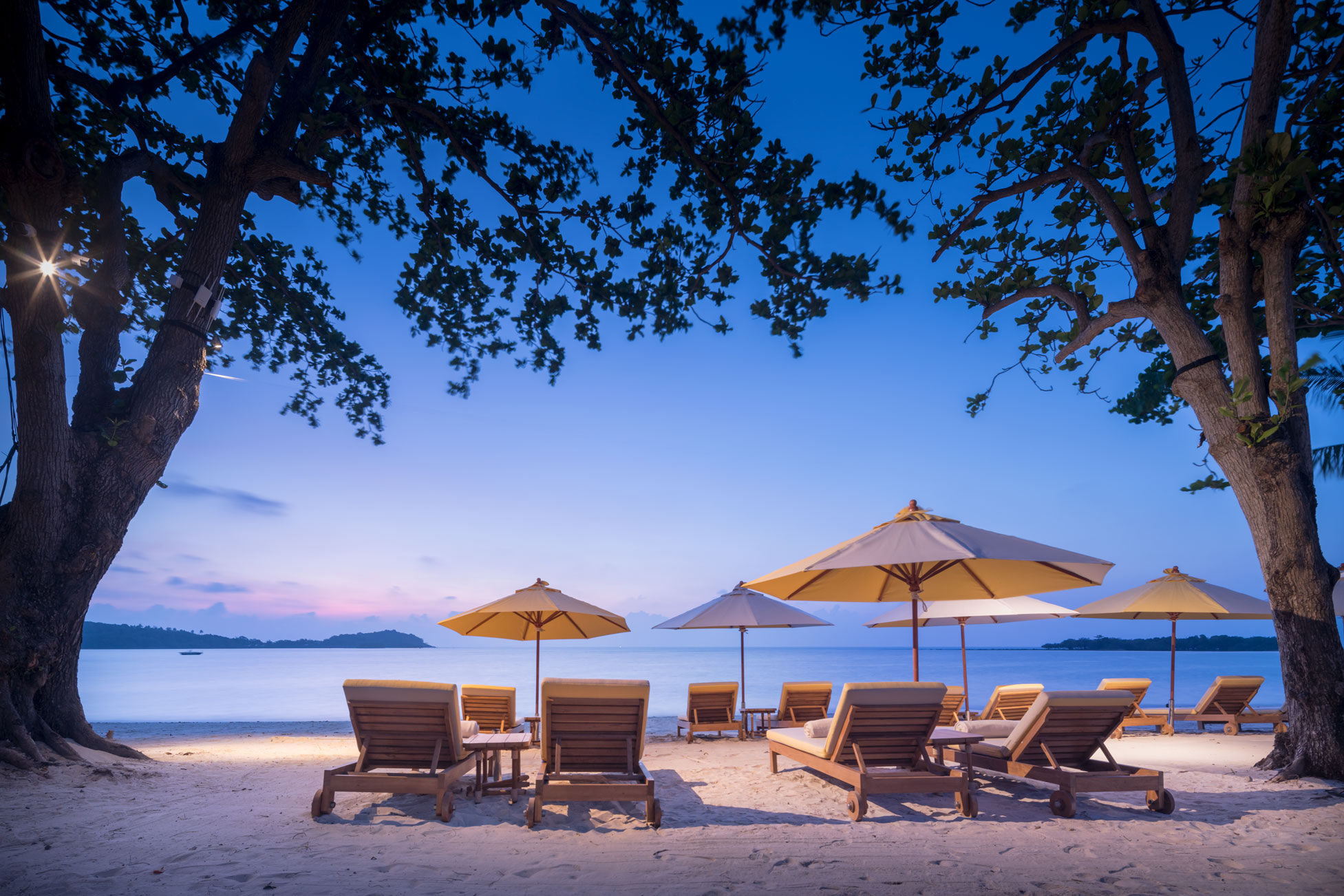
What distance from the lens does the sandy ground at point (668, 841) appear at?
313cm

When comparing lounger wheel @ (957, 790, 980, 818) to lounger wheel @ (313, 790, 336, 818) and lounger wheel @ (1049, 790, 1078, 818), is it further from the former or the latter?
lounger wheel @ (313, 790, 336, 818)

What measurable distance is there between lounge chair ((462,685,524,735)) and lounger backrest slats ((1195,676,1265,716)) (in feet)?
34.3

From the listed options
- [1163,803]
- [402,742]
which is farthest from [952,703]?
[402,742]

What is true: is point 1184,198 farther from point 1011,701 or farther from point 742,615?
point 742,615

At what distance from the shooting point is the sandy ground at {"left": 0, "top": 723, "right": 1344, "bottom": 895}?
10.3 feet

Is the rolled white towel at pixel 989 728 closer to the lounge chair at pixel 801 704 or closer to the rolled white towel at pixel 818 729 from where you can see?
the rolled white towel at pixel 818 729

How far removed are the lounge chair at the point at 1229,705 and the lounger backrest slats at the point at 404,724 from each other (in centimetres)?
1094

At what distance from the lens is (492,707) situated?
7.30m

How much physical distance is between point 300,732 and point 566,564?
67076mm

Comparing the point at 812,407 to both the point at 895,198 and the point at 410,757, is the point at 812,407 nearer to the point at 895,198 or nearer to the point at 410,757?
the point at 895,198

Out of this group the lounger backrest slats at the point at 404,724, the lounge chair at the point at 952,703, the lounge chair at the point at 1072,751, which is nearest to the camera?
the lounger backrest slats at the point at 404,724

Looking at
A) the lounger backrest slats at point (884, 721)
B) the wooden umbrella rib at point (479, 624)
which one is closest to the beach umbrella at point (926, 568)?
the lounger backrest slats at point (884, 721)

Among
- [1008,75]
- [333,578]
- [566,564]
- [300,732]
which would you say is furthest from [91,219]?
[566,564]

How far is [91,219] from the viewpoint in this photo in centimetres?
766
